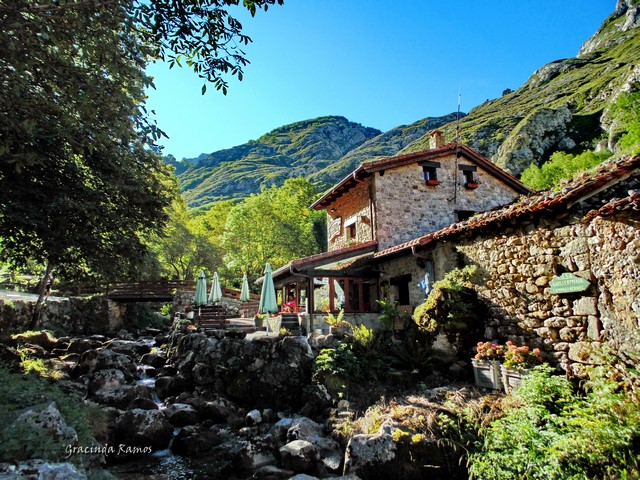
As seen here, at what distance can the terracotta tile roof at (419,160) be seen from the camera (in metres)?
14.9

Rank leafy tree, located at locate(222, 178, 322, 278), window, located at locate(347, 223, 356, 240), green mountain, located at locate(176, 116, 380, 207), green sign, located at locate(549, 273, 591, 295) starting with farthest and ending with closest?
green mountain, located at locate(176, 116, 380, 207) → leafy tree, located at locate(222, 178, 322, 278) → window, located at locate(347, 223, 356, 240) → green sign, located at locate(549, 273, 591, 295)

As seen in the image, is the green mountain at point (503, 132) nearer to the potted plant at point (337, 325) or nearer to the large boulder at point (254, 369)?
the large boulder at point (254, 369)

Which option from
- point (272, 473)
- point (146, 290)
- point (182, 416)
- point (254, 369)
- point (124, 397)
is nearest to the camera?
point (272, 473)

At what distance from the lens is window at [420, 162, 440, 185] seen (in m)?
16.0

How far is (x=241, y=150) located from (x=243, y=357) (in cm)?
16551

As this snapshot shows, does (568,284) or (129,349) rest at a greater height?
(568,284)

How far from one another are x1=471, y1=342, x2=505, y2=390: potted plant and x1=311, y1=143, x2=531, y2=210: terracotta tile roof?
8.63 metres

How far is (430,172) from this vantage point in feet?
53.9

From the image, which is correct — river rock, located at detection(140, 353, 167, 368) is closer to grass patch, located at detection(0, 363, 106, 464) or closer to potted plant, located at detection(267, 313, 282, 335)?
potted plant, located at detection(267, 313, 282, 335)

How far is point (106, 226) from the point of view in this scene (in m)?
9.92

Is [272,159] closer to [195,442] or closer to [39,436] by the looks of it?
[195,442]

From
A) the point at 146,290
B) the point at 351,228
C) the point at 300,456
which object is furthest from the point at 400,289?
the point at 146,290

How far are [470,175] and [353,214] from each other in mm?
5739

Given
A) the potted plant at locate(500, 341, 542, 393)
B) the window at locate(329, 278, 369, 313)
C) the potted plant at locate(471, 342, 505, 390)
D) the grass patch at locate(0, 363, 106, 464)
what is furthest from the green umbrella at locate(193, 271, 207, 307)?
the potted plant at locate(500, 341, 542, 393)
